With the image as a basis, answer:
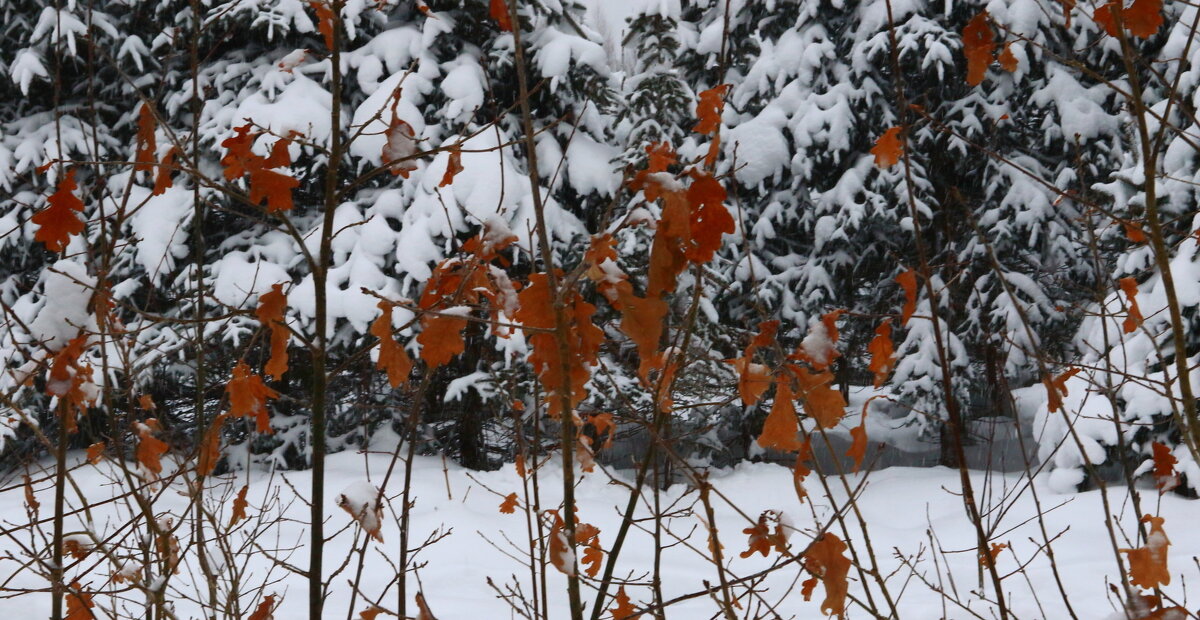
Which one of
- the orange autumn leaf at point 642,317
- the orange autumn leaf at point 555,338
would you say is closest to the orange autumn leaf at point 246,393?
the orange autumn leaf at point 555,338

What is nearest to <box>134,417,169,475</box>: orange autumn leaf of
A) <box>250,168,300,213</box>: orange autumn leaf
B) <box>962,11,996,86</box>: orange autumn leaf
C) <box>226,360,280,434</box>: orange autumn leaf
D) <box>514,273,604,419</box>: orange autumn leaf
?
<box>226,360,280,434</box>: orange autumn leaf

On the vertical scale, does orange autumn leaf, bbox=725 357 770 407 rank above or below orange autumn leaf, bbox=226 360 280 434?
below

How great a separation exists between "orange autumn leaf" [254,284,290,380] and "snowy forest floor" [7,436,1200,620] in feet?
5.90

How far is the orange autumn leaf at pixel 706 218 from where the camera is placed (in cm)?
87

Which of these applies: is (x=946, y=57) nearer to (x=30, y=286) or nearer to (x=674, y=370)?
(x=674, y=370)

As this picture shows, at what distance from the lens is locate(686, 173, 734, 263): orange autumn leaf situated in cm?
87

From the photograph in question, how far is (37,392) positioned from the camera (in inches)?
261

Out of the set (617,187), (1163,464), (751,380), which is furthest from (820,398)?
(617,187)

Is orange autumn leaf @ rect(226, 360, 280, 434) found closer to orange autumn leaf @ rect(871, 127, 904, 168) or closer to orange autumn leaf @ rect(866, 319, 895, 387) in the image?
orange autumn leaf @ rect(866, 319, 895, 387)

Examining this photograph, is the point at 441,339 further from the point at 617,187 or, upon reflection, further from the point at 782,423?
the point at 617,187

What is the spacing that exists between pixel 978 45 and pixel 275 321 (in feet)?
3.98


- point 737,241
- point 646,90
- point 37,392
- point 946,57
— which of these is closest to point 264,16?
point 646,90

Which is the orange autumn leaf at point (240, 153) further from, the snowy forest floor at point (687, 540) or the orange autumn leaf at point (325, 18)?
the snowy forest floor at point (687, 540)

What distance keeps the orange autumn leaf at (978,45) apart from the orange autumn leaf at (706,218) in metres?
0.73
